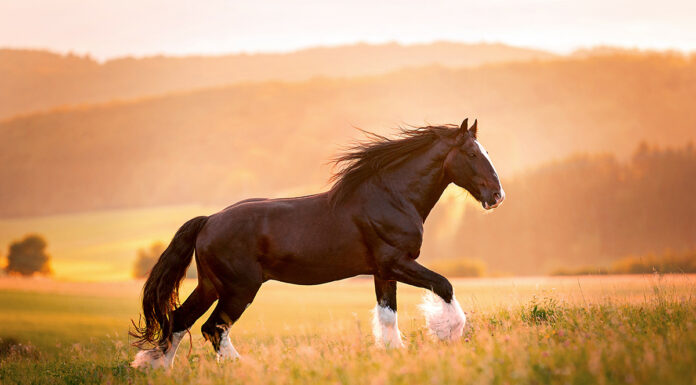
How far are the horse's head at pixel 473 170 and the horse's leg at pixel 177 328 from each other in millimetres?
A: 3305

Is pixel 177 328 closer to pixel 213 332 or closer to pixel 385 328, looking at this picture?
pixel 213 332

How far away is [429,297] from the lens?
8.05 metres

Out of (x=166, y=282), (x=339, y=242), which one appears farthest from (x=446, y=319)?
(x=166, y=282)

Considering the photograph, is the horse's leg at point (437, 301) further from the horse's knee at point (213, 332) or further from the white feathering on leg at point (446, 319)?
the horse's knee at point (213, 332)

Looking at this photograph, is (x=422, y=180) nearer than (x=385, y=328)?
No

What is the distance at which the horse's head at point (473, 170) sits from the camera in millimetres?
8234

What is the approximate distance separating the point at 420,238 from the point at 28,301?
1467 cm

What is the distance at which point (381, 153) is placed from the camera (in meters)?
8.68

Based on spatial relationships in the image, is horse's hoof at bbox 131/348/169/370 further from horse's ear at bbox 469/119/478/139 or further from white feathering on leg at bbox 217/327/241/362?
horse's ear at bbox 469/119/478/139

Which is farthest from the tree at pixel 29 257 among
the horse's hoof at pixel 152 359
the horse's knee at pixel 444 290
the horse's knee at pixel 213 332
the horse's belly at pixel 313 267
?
the horse's knee at pixel 444 290

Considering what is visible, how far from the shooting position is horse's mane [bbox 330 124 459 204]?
8562 mm

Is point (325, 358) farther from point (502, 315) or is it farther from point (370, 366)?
point (502, 315)

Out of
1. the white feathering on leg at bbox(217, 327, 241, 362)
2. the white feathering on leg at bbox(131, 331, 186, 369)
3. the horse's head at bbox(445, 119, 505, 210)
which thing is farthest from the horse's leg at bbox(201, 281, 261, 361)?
the horse's head at bbox(445, 119, 505, 210)

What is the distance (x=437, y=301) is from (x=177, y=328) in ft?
10.4
